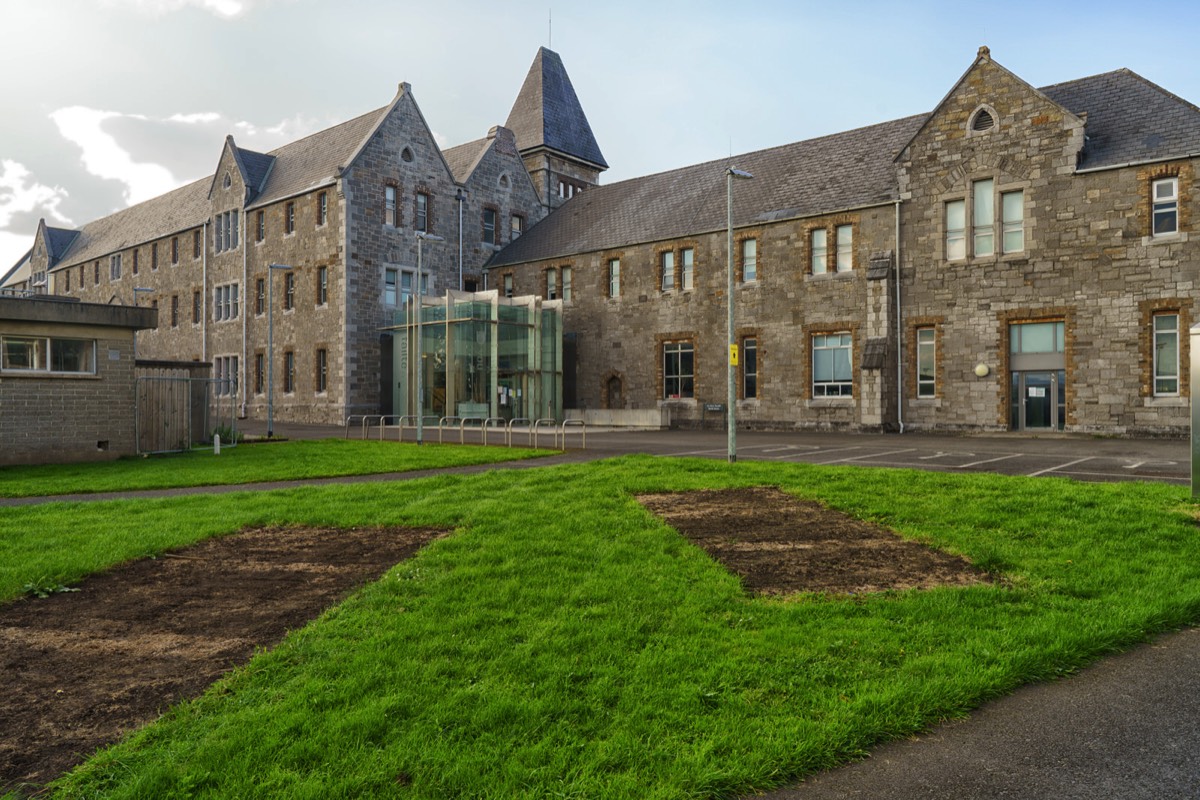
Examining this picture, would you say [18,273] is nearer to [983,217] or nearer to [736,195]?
[736,195]

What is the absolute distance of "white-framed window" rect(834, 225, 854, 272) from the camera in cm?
3103

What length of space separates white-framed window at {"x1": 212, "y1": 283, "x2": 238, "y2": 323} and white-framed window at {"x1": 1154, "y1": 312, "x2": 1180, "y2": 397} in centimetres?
4514

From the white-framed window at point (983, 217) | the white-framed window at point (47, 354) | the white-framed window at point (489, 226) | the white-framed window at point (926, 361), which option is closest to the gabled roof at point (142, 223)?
the white-framed window at point (489, 226)

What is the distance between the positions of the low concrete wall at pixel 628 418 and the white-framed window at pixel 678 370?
118 centimetres

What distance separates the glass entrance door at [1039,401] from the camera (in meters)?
26.6

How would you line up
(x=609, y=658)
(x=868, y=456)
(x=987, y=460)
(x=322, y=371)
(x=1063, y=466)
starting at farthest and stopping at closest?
(x=322, y=371)
(x=868, y=456)
(x=987, y=460)
(x=1063, y=466)
(x=609, y=658)

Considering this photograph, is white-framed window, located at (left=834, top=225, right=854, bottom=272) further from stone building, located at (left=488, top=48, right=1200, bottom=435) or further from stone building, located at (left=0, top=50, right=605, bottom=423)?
stone building, located at (left=0, top=50, right=605, bottom=423)

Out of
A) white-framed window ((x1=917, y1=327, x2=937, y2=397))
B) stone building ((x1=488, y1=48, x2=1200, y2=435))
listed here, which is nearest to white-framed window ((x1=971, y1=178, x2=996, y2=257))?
stone building ((x1=488, y1=48, x2=1200, y2=435))

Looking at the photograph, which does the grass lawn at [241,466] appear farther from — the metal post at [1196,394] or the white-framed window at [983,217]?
the white-framed window at [983,217]

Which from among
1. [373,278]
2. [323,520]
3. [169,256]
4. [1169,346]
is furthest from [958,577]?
[169,256]

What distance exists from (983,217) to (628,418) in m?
16.5

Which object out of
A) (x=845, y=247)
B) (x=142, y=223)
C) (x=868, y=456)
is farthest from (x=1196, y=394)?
(x=142, y=223)

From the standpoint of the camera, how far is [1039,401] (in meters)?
27.0

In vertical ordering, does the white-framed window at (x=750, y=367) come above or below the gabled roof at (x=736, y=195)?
below
